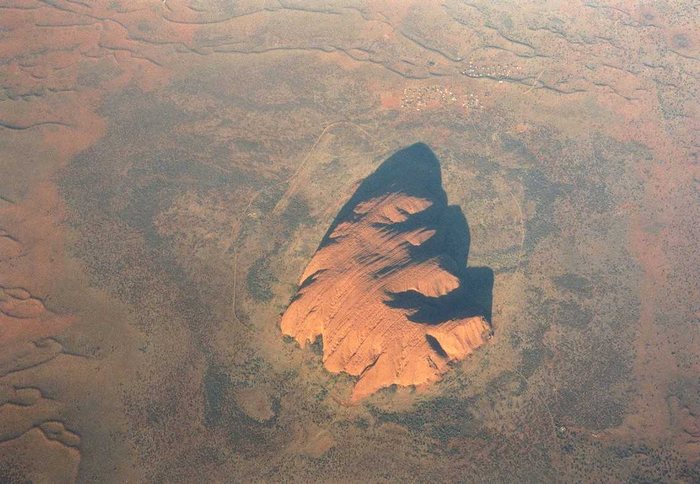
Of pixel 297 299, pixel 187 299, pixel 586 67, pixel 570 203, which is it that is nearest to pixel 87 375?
pixel 187 299

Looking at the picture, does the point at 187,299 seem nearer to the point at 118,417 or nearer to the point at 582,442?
the point at 118,417

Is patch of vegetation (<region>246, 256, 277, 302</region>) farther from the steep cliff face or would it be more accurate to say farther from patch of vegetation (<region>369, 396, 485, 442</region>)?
patch of vegetation (<region>369, 396, 485, 442</region>)

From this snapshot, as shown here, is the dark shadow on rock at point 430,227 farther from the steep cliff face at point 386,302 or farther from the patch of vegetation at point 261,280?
the patch of vegetation at point 261,280

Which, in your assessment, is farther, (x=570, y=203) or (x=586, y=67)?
(x=586, y=67)

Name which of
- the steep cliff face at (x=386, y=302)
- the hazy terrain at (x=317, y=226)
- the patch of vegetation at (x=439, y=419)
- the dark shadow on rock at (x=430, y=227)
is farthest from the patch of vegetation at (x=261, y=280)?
the patch of vegetation at (x=439, y=419)

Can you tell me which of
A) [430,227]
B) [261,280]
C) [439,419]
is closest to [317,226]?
[261,280]

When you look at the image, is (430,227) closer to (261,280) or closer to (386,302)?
(386,302)

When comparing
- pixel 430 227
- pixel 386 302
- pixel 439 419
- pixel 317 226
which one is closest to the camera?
pixel 439 419
